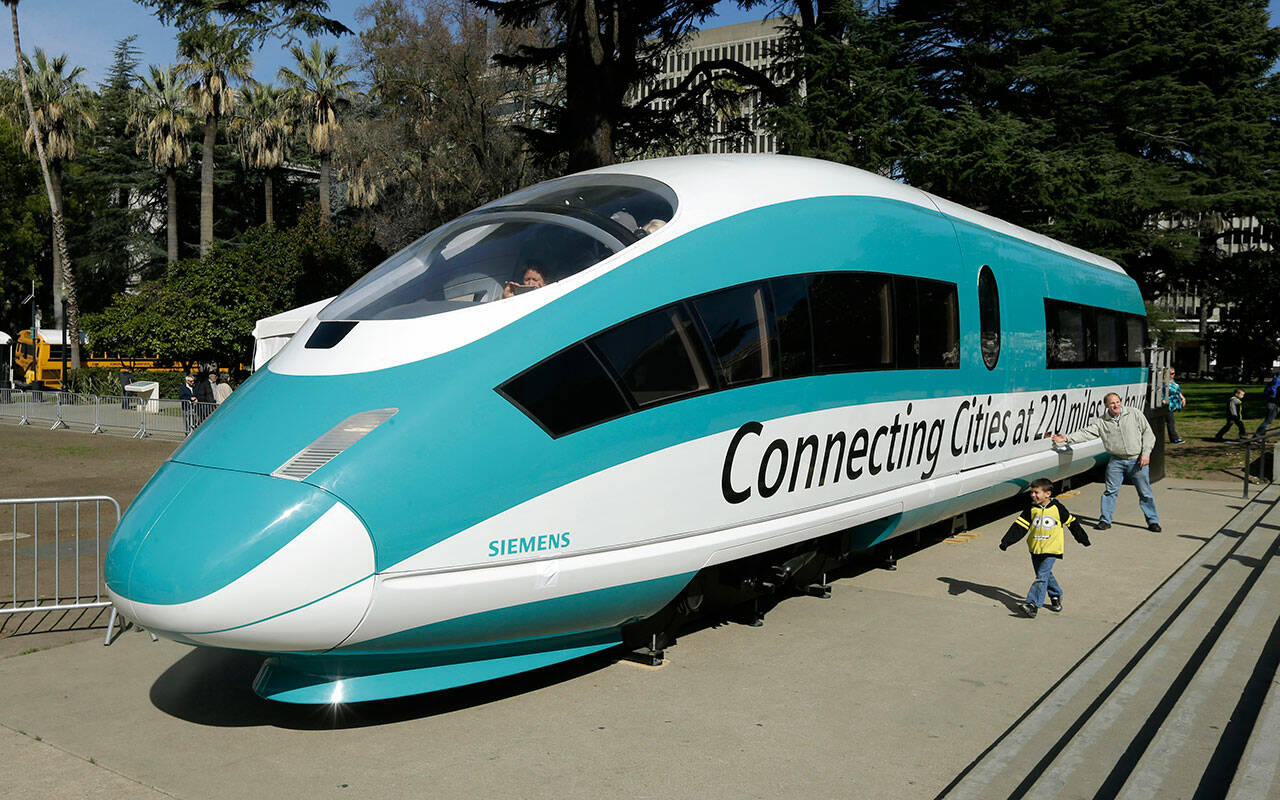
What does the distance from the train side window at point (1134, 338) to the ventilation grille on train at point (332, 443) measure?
41.5 feet

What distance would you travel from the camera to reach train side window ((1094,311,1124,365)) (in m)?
13.5

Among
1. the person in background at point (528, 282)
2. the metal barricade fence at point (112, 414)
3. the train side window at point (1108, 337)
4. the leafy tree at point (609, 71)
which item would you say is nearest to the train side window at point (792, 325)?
the person in background at point (528, 282)

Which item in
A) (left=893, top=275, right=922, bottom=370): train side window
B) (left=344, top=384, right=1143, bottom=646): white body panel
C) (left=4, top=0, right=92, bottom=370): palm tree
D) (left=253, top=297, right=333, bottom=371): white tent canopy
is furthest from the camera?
(left=4, top=0, right=92, bottom=370): palm tree

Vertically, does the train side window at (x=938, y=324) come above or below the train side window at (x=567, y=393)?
above

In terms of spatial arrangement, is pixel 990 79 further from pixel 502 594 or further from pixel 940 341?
pixel 502 594

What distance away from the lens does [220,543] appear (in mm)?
4762

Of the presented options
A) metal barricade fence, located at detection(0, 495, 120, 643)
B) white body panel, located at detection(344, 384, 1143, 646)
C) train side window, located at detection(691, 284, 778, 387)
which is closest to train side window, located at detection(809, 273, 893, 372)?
white body panel, located at detection(344, 384, 1143, 646)

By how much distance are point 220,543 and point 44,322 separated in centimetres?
6632

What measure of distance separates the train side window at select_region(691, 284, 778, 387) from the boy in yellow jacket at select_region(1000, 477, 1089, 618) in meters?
2.57

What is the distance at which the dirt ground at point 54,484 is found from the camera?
761 centimetres

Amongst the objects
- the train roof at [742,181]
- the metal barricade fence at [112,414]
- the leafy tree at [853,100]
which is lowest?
the metal barricade fence at [112,414]

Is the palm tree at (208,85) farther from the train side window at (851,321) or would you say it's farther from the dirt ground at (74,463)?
the train side window at (851,321)

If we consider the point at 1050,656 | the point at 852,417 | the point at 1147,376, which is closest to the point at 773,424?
the point at 852,417

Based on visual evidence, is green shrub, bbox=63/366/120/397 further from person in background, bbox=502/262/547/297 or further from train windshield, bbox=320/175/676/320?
person in background, bbox=502/262/547/297
